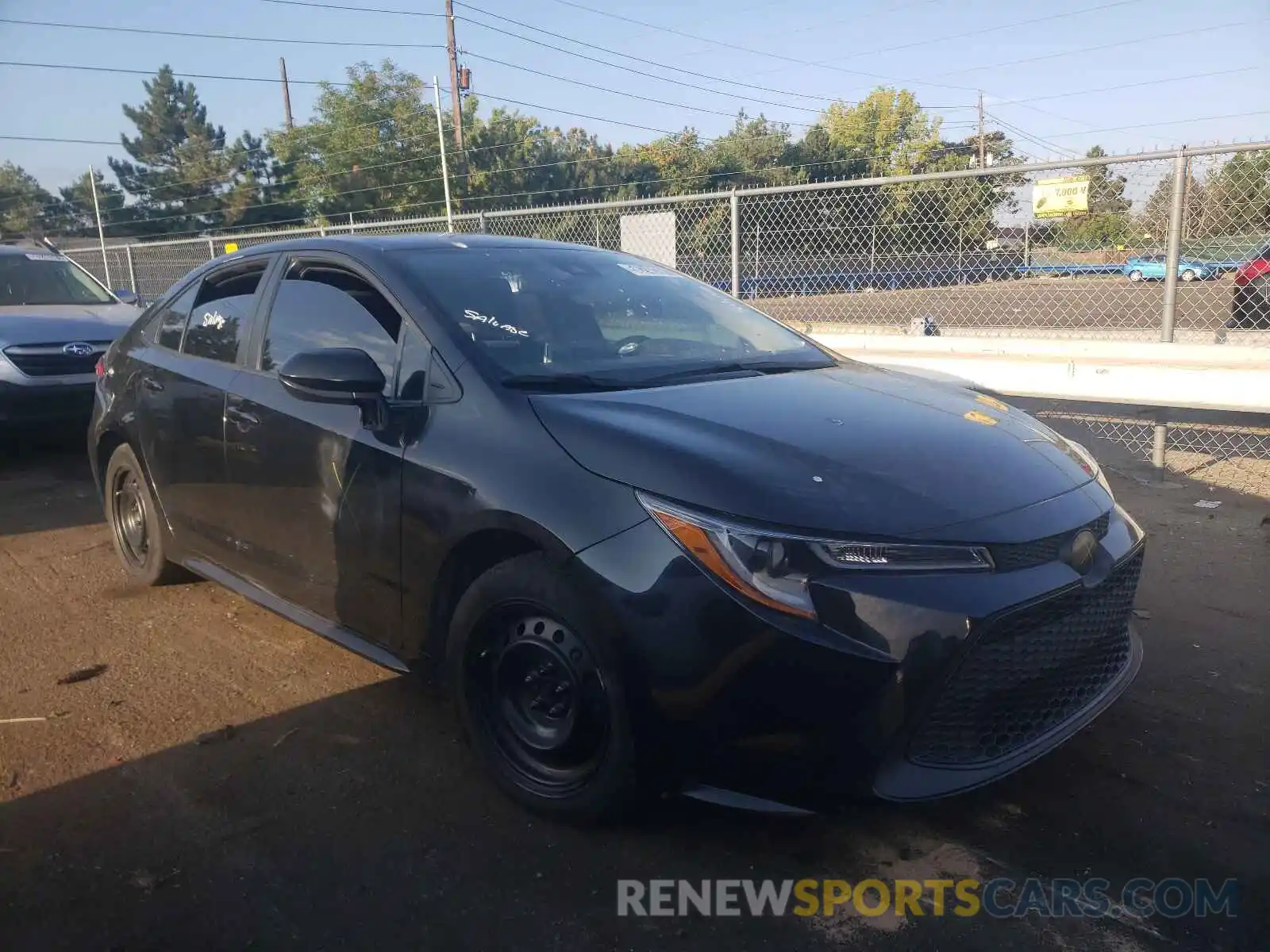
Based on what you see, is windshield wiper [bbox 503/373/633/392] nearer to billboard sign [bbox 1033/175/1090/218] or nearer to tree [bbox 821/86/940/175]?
billboard sign [bbox 1033/175/1090/218]

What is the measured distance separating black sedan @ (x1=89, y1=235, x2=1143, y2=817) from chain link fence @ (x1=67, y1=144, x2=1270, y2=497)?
8.59 feet

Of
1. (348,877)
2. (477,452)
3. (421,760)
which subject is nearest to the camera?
(348,877)

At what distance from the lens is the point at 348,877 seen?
8.05ft

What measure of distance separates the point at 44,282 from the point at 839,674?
8914 millimetres

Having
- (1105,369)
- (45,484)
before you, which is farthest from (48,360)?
(1105,369)

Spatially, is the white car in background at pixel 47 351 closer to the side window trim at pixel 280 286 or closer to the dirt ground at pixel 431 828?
the dirt ground at pixel 431 828

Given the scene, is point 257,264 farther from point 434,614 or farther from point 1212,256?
point 1212,256

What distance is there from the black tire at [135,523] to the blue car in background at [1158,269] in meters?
6.48

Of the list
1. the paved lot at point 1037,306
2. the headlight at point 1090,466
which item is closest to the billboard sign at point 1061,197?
the paved lot at point 1037,306

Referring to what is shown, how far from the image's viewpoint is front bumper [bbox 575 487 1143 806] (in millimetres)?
2184

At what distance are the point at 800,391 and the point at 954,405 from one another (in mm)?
534

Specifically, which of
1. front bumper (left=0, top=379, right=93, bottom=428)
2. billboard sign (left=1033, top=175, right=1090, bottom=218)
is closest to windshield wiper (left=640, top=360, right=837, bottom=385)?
billboard sign (left=1033, top=175, right=1090, bottom=218)

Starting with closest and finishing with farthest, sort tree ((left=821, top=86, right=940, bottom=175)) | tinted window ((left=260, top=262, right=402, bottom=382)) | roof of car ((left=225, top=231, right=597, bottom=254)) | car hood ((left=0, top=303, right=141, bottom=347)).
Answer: tinted window ((left=260, top=262, right=402, bottom=382)), roof of car ((left=225, top=231, right=597, bottom=254)), car hood ((left=0, top=303, right=141, bottom=347)), tree ((left=821, top=86, right=940, bottom=175))

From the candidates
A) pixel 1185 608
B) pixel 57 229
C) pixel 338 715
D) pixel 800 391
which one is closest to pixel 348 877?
pixel 338 715
